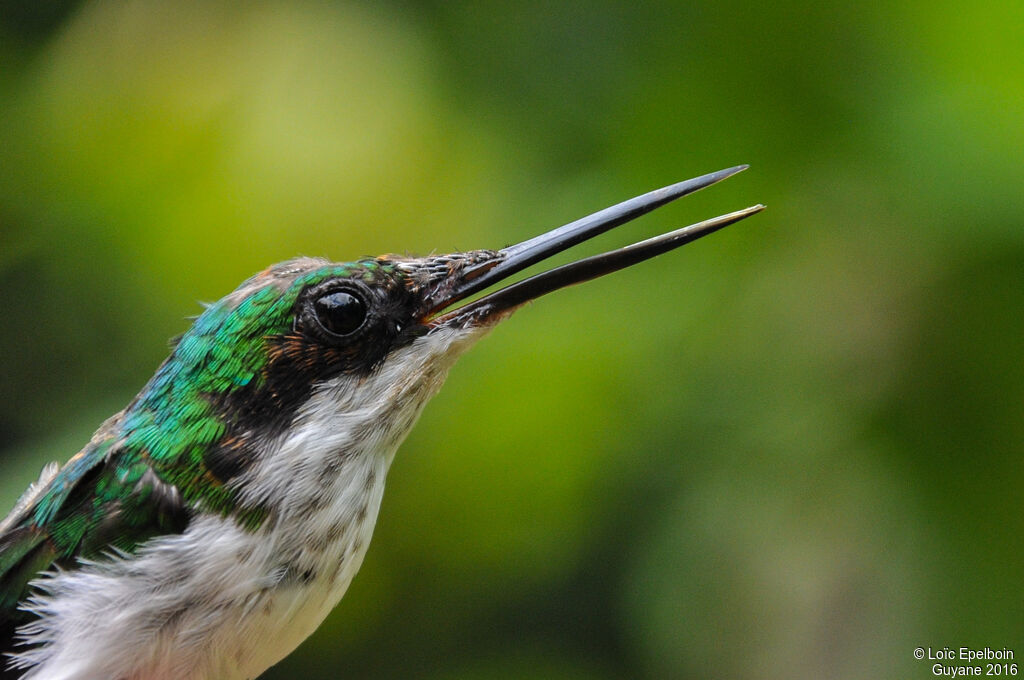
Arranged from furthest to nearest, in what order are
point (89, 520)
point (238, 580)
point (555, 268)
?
point (555, 268) < point (89, 520) < point (238, 580)

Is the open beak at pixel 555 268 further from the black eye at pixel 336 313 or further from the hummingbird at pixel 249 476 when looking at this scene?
the black eye at pixel 336 313

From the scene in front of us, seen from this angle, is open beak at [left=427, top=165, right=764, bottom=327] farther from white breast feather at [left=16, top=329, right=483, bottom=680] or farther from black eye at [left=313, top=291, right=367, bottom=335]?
white breast feather at [left=16, top=329, right=483, bottom=680]

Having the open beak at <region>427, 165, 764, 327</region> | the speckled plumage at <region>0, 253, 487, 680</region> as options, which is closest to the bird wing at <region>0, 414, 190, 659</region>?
the speckled plumage at <region>0, 253, 487, 680</region>

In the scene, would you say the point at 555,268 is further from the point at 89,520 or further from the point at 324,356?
the point at 89,520

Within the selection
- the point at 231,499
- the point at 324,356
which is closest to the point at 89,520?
the point at 231,499

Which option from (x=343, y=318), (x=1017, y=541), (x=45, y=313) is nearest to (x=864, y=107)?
(x=1017, y=541)

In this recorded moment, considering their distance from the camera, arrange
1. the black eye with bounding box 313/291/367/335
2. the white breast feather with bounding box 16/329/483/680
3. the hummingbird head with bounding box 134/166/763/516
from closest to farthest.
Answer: the white breast feather with bounding box 16/329/483/680 → the hummingbird head with bounding box 134/166/763/516 → the black eye with bounding box 313/291/367/335

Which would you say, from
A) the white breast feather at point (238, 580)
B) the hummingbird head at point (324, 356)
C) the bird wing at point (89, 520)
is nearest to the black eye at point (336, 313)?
the hummingbird head at point (324, 356)

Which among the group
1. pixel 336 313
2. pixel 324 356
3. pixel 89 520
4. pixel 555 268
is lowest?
pixel 89 520

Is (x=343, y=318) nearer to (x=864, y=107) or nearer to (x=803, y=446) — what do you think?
(x=803, y=446)
